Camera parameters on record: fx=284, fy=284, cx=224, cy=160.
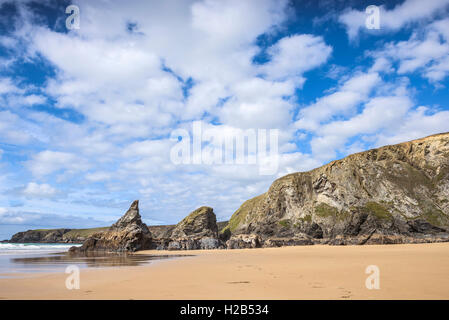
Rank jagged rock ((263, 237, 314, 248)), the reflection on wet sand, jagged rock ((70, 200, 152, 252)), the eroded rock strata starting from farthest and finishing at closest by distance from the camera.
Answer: jagged rock ((263, 237, 314, 248)) < the eroded rock strata < jagged rock ((70, 200, 152, 252)) < the reflection on wet sand

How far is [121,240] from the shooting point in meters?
44.4

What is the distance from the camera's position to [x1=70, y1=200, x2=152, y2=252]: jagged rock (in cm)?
4378

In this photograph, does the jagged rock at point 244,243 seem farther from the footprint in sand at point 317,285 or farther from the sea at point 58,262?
the footprint in sand at point 317,285

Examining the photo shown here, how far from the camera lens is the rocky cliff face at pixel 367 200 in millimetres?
55250

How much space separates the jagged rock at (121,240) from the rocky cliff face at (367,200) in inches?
649

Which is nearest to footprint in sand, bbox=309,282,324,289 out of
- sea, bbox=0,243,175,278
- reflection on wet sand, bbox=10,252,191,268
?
sea, bbox=0,243,175,278

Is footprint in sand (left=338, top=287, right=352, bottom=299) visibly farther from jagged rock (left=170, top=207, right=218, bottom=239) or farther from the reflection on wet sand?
jagged rock (left=170, top=207, right=218, bottom=239)

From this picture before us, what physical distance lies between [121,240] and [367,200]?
54717 millimetres

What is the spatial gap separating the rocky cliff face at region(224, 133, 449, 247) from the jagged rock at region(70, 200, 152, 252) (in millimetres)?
16472

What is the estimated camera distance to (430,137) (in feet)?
249

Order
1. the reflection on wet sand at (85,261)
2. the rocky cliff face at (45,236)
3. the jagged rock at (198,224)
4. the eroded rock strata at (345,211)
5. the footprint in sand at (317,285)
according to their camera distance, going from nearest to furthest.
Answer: the footprint in sand at (317,285)
the reflection on wet sand at (85,261)
the eroded rock strata at (345,211)
the jagged rock at (198,224)
the rocky cliff face at (45,236)

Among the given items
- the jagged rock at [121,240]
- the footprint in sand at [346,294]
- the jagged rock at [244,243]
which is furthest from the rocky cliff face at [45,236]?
the footprint in sand at [346,294]
